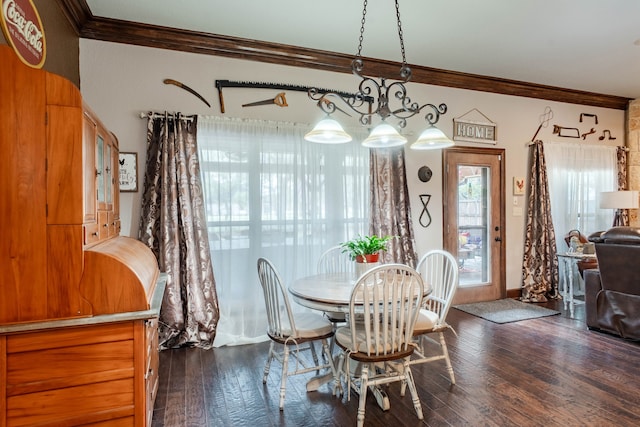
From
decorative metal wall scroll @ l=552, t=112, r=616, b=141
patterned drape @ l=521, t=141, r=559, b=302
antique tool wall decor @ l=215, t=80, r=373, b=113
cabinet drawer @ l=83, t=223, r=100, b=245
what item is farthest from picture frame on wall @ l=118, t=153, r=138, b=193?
decorative metal wall scroll @ l=552, t=112, r=616, b=141

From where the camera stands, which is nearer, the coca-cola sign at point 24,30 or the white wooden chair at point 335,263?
the coca-cola sign at point 24,30

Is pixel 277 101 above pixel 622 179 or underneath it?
above

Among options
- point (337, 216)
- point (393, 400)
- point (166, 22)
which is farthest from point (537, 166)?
point (166, 22)

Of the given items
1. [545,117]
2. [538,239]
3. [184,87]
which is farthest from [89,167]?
[545,117]

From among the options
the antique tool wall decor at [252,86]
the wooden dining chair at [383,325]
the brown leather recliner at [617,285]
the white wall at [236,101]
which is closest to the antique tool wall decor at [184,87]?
the white wall at [236,101]

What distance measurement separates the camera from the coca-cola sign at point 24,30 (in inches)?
64.1

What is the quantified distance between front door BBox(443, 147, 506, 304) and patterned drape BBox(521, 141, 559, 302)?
40 centimetres

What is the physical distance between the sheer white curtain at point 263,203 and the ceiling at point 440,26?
87 cm

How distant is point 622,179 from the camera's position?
574cm

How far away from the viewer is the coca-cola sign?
1629mm

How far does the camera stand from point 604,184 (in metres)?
5.64

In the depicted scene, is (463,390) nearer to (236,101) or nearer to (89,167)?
(89,167)

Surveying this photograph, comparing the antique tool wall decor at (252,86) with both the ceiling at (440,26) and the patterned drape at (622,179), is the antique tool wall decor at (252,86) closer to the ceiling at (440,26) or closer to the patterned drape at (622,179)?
the ceiling at (440,26)

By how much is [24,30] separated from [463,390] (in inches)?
130
